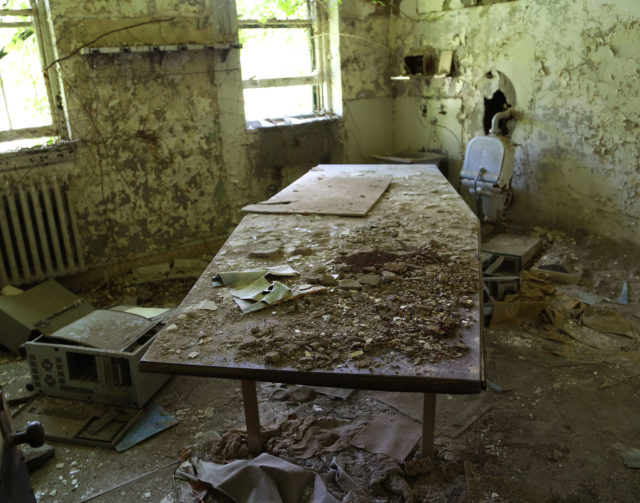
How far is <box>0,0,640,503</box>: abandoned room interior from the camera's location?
5.88ft

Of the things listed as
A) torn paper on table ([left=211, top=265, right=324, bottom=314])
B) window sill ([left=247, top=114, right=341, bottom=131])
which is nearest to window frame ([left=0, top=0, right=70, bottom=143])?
window sill ([left=247, top=114, right=341, bottom=131])

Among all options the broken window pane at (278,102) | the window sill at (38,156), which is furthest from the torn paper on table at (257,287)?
the broken window pane at (278,102)

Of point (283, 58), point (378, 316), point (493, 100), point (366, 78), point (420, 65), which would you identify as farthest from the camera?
point (366, 78)

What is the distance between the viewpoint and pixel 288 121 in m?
4.86

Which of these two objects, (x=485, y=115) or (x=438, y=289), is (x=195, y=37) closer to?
(x=485, y=115)

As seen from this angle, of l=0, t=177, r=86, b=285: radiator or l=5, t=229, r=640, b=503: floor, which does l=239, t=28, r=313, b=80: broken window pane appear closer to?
l=0, t=177, r=86, b=285: radiator

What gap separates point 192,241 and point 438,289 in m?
3.13

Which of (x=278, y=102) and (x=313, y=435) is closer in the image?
(x=313, y=435)

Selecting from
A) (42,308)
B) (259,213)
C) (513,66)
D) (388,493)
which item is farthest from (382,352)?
(513,66)

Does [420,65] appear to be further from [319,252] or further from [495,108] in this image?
[319,252]

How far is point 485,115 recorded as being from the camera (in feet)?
14.3

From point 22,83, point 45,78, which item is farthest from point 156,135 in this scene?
point 22,83

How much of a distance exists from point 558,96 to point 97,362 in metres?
3.46

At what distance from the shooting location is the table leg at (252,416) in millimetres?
1919
